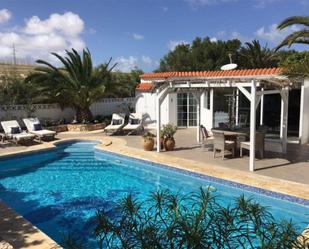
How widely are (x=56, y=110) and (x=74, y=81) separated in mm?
2595

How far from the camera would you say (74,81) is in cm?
2089

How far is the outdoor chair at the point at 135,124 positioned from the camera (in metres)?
19.1

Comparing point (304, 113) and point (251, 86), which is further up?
point (251, 86)

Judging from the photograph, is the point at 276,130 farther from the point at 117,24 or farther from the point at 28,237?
the point at 117,24

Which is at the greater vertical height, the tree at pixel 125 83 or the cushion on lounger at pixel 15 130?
the tree at pixel 125 83

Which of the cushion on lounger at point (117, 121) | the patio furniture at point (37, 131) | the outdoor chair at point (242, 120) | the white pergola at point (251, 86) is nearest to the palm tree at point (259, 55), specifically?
the outdoor chair at point (242, 120)

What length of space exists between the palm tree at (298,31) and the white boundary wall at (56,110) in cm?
1312

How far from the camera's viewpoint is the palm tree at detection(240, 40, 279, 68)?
102ft

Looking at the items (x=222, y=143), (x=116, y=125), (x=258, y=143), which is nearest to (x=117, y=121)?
(x=116, y=125)

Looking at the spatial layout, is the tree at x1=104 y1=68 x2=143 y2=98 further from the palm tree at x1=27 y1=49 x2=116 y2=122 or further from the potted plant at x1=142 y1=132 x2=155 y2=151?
the potted plant at x1=142 y1=132 x2=155 y2=151

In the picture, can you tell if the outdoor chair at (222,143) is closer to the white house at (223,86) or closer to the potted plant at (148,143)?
the white house at (223,86)

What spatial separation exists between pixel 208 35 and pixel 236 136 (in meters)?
28.1

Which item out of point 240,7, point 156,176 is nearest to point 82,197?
point 156,176

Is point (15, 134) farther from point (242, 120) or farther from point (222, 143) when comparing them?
point (242, 120)
